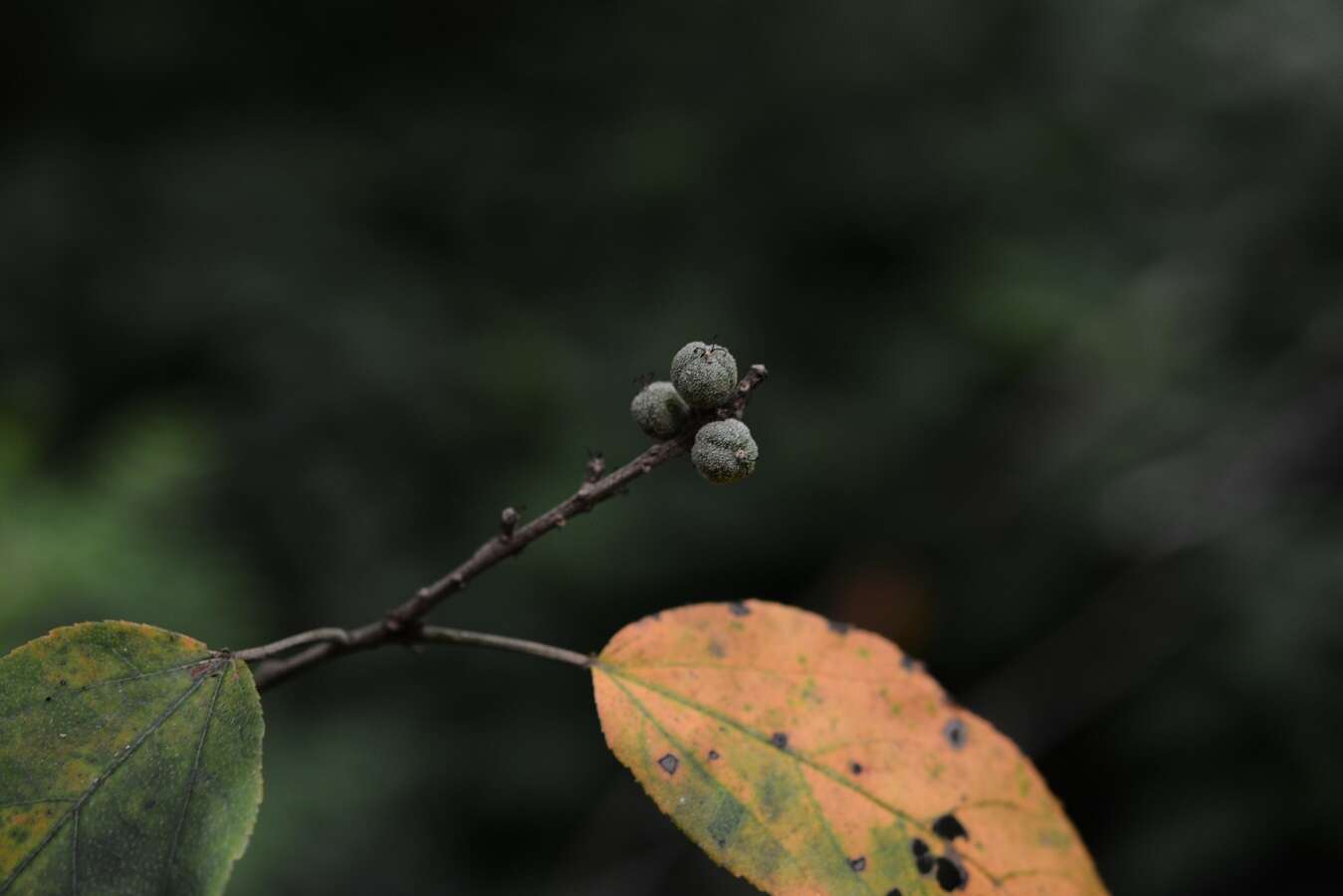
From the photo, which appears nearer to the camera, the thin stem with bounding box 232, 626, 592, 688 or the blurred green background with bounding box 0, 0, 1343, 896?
the thin stem with bounding box 232, 626, 592, 688

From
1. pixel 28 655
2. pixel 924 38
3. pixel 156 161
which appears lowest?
pixel 28 655

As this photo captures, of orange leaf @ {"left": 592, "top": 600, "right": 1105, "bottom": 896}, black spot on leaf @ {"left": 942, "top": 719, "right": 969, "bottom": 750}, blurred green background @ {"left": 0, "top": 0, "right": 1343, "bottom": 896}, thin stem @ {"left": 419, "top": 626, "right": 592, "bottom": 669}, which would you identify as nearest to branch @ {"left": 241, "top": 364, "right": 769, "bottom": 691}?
thin stem @ {"left": 419, "top": 626, "right": 592, "bottom": 669}

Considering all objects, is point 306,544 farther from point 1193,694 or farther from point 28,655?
point 28,655

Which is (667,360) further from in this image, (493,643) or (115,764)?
(115,764)

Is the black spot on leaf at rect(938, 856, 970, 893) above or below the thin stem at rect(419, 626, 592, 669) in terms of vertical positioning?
below

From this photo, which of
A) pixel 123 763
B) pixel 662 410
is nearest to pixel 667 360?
pixel 662 410

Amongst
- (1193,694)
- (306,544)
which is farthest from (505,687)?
(1193,694)

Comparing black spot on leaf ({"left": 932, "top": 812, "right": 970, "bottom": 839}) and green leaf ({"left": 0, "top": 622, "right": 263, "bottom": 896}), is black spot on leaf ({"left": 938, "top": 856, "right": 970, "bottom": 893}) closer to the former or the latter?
black spot on leaf ({"left": 932, "top": 812, "right": 970, "bottom": 839})
